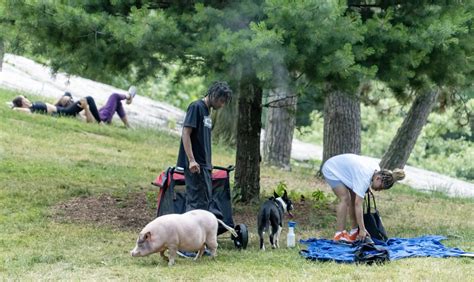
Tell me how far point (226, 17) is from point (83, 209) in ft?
10.9

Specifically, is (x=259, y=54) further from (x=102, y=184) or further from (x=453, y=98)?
(x=453, y=98)

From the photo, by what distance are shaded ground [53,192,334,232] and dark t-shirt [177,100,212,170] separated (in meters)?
1.80

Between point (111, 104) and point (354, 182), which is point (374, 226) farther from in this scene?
point (111, 104)

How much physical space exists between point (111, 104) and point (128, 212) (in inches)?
361

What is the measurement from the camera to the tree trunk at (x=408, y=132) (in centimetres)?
1675

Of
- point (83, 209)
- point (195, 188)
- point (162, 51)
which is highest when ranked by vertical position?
point (162, 51)

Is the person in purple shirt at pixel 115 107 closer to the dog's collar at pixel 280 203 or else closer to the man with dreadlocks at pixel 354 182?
the man with dreadlocks at pixel 354 182

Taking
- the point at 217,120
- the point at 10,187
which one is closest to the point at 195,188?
the point at 10,187

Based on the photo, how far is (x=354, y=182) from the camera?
8930 millimetres

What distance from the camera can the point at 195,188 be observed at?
27.1 ft

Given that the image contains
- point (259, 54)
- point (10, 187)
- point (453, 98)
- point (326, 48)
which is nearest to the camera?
point (259, 54)

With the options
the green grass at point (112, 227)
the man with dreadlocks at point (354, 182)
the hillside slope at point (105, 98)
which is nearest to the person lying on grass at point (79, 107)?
the green grass at point (112, 227)

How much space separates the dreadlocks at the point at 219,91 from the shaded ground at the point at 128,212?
7.68ft

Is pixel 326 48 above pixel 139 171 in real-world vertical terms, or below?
above
